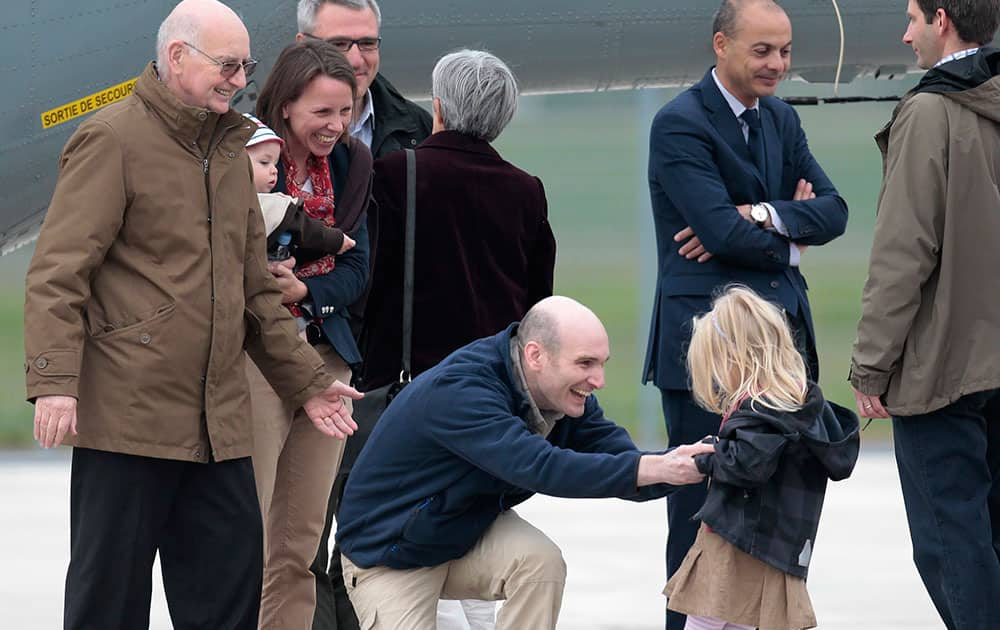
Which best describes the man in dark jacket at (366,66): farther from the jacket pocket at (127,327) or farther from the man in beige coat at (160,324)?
the jacket pocket at (127,327)

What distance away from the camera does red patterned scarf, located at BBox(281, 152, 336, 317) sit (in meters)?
3.92

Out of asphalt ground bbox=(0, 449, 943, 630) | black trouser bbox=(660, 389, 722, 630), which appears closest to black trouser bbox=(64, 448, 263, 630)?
black trouser bbox=(660, 389, 722, 630)

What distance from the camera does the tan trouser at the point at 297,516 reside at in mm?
3977

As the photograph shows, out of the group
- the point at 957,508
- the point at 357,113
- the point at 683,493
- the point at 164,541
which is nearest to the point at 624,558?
the point at 683,493

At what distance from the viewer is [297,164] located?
395 cm

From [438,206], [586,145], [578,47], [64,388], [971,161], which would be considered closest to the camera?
[64,388]

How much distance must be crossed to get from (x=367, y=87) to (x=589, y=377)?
1369 mm

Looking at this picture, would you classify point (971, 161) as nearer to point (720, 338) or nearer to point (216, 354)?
point (720, 338)

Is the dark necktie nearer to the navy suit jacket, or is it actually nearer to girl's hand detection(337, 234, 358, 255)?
the navy suit jacket

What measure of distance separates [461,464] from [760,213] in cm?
123

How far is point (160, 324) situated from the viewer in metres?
3.30

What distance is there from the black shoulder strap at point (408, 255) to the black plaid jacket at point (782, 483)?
41.3 inches

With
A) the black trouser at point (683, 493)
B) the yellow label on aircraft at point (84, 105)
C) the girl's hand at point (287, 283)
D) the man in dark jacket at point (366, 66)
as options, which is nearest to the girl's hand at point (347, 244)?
the girl's hand at point (287, 283)

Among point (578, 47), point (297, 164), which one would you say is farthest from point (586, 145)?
point (297, 164)
